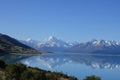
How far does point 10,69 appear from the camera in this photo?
34.7 meters

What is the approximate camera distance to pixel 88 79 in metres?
36.4

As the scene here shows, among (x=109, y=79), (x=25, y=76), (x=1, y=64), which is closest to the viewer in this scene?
(x=25, y=76)

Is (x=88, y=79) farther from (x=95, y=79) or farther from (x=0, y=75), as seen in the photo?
(x=0, y=75)

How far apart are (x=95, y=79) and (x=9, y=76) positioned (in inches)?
417

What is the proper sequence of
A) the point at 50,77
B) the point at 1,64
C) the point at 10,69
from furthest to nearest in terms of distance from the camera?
the point at 1,64 < the point at 50,77 < the point at 10,69

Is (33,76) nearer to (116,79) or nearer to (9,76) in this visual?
(9,76)

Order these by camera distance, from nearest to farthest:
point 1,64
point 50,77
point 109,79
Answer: point 50,77, point 1,64, point 109,79

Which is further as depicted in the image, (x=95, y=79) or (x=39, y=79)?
(x=95, y=79)

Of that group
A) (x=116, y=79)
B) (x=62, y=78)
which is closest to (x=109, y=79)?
(x=116, y=79)

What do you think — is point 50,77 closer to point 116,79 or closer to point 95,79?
point 95,79

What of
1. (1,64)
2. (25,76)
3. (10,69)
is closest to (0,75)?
(10,69)

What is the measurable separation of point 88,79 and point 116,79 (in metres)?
33.2

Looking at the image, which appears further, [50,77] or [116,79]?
[116,79]

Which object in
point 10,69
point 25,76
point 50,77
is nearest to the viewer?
point 25,76
